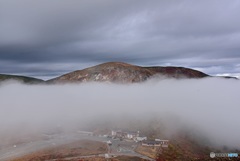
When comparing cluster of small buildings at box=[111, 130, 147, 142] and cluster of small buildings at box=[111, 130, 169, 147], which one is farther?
cluster of small buildings at box=[111, 130, 147, 142]

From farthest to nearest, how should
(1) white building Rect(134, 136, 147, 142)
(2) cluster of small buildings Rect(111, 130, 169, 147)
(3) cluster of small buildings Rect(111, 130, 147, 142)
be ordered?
(3) cluster of small buildings Rect(111, 130, 147, 142), (1) white building Rect(134, 136, 147, 142), (2) cluster of small buildings Rect(111, 130, 169, 147)

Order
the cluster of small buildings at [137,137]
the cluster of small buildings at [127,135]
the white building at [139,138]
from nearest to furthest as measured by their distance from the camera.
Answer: the cluster of small buildings at [137,137]
the white building at [139,138]
the cluster of small buildings at [127,135]

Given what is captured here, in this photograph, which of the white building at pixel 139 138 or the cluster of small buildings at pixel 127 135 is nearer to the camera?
the white building at pixel 139 138

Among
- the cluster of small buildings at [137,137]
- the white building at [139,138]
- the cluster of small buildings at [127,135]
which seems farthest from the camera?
the cluster of small buildings at [127,135]

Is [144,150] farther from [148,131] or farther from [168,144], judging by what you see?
[148,131]

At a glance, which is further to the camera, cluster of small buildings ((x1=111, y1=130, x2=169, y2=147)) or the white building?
the white building

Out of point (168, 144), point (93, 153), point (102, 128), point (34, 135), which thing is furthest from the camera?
point (102, 128)

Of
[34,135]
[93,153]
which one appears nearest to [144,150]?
[93,153]

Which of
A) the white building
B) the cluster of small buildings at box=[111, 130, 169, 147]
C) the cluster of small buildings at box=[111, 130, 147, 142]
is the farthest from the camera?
the cluster of small buildings at box=[111, 130, 147, 142]
